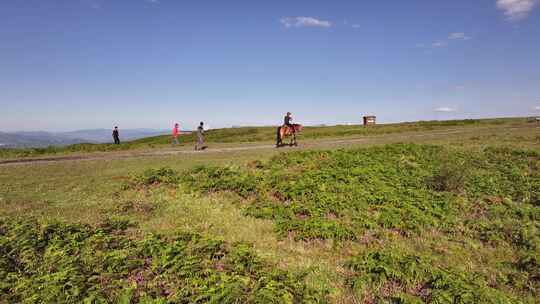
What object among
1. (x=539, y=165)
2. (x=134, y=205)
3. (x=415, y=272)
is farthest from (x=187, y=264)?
(x=539, y=165)

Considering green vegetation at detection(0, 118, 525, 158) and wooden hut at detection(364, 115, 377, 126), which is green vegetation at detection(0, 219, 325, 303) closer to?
green vegetation at detection(0, 118, 525, 158)

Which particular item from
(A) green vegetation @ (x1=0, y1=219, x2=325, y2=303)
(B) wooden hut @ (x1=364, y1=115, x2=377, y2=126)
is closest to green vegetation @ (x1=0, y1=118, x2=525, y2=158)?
(B) wooden hut @ (x1=364, y1=115, x2=377, y2=126)

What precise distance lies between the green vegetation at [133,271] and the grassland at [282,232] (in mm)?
36

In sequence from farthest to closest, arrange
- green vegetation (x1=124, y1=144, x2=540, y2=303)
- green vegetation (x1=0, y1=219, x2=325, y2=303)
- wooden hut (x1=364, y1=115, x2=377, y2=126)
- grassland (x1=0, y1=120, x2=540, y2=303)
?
wooden hut (x1=364, y1=115, x2=377, y2=126) → green vegetation (x1=124, y1=144, x2=540, y2=303) → grassland (x1=0, y1=120, x2=540, y2=303) → green vegetation (x1=0, y1=219, x2=325, y2=303)

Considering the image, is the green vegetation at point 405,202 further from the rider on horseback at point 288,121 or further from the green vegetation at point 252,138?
the green vegetation at point 252,138

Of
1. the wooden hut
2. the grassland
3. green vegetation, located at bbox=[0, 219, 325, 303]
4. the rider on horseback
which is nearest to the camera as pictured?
green vegetation, located at bbox=[0, 219, 325, 303]

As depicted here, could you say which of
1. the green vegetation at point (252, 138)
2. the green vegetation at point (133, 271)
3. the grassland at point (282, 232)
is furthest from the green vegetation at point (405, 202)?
the green vegetation at point (252, 138)

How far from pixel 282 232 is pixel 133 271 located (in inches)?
185

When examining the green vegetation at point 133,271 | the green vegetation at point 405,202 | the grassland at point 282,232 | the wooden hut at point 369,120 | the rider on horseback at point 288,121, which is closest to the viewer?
the green vegetation at point 133,271

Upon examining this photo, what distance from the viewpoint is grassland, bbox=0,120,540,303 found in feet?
22.5

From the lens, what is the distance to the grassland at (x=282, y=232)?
6859 mm

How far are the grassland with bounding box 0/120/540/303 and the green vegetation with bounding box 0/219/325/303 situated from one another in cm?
4

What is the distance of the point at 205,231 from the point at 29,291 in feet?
16.3

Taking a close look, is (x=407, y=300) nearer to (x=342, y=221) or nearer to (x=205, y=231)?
(x=342, y=221)
